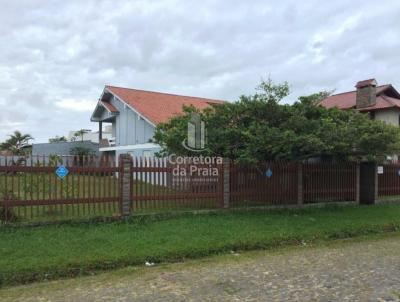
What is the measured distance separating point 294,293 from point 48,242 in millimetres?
4877

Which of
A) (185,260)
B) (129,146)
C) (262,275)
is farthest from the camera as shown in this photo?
(129,146)

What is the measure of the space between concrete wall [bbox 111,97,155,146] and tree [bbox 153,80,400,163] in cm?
867

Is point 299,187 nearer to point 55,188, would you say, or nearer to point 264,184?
point 264,184

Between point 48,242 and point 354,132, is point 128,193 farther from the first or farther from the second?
point 354,132

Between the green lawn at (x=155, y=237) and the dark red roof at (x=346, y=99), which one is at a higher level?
the dark red roof at (x=346, y=99)

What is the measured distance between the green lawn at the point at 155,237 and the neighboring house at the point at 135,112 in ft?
40.0

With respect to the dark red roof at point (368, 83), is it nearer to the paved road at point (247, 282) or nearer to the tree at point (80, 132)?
the paved road at point (247, 282)

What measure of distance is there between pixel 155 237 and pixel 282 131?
5523 mm

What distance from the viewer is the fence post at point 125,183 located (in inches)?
429

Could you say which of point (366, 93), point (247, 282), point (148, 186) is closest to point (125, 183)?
point (148, 186)

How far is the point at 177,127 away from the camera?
14.5m

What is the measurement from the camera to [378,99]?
2572cm

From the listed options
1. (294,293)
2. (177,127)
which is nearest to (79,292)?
(294,293)

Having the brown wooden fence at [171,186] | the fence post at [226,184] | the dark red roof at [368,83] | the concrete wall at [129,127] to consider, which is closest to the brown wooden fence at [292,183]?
the fence post at [226,184]
